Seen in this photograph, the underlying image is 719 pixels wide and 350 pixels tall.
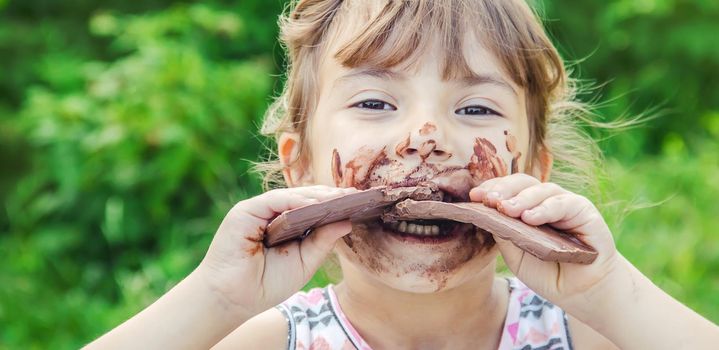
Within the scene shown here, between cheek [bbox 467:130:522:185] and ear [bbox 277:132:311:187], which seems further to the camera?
ear [bbox 277:132:311:187]

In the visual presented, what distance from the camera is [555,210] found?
79.7 inches

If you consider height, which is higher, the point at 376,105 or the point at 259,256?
the point at 376,105

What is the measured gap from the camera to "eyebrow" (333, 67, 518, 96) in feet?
7.26

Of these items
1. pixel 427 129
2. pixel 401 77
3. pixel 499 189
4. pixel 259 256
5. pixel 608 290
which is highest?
pixel 401 77

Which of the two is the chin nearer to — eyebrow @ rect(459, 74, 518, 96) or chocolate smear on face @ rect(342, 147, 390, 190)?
chocolate smear on face @ rect(342, 147, 390, 190)

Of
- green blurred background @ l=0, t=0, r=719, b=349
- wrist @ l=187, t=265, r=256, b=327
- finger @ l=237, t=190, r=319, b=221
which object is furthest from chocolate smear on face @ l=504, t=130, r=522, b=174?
green blurred background @ l=0, t=0, r=719, b=349

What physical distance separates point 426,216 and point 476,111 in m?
0.41

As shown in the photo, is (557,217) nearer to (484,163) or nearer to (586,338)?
(484,163)

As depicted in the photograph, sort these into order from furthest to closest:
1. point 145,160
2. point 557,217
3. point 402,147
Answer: point 145,160 → point 402,147 → point 557,217

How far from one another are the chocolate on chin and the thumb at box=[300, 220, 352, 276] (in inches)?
1.5

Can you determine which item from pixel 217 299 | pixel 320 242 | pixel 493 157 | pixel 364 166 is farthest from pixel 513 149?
pixel 217 299

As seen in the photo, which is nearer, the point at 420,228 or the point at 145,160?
the point at 420,228

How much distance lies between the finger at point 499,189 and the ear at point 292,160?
1.99 ft

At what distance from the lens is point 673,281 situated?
3957 millimetres
